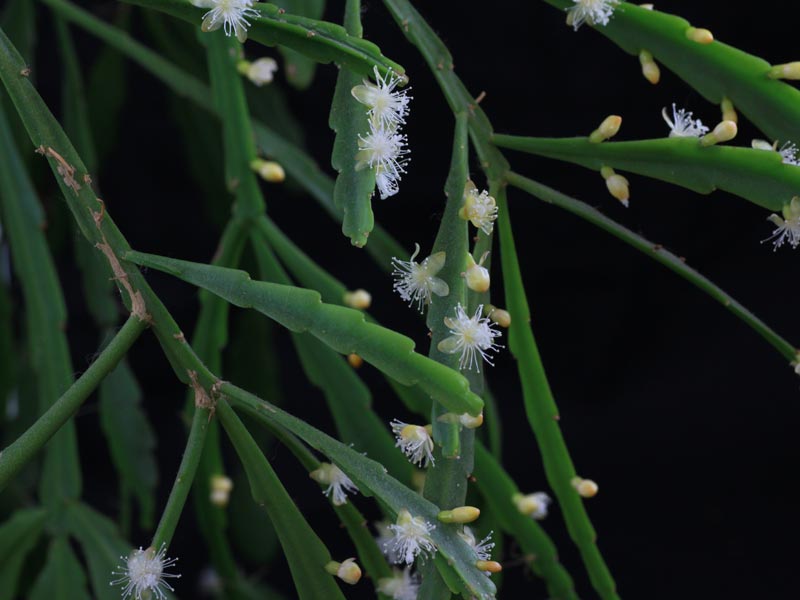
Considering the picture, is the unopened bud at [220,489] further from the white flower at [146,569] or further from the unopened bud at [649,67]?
the unopened bud at [649,67]

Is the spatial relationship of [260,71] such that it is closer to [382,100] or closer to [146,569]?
[382,100]

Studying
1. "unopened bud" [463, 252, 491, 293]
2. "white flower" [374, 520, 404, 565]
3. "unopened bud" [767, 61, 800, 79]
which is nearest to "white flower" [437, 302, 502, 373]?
"unopened bud" [463, 252, 491, 293]

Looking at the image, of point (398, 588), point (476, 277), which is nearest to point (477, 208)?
point (476, 277)

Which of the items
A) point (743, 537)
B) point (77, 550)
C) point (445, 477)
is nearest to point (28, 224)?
point (445, 477)

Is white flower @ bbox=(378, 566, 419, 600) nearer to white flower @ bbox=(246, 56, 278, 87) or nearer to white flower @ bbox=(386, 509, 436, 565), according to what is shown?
white flower @ bbox=(386, 509, 436, 565)

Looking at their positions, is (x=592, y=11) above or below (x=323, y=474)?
above

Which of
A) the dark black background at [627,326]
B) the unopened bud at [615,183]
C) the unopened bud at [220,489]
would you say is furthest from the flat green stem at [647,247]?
the dark black background at [627,326]
